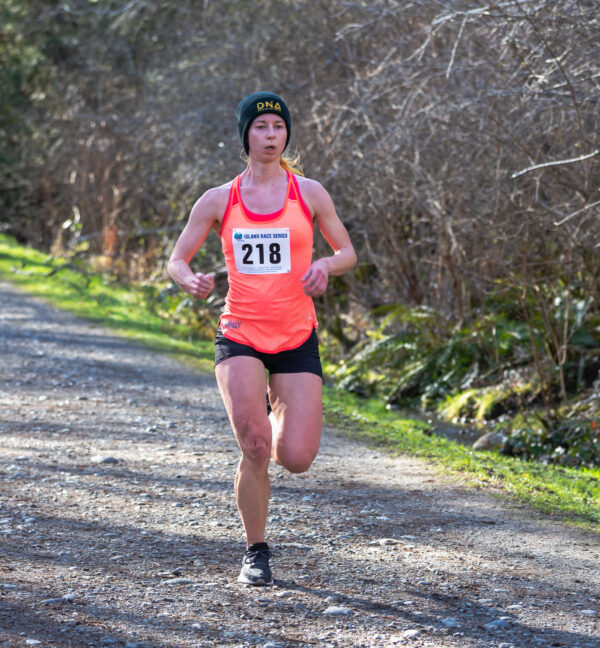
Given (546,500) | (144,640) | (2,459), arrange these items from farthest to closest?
(2,459)
(546,500)
(144,640)

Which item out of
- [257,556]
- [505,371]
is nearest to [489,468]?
[257,556]

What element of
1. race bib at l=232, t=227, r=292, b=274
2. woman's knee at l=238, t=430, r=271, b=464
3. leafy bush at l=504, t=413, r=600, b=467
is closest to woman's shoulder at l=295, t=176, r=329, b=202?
race bib at l=232, t=227, r=292, b=274

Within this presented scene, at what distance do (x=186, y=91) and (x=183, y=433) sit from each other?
9.26 metres

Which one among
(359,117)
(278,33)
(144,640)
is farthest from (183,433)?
(278,33)

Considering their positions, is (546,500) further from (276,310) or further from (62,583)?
(62,583)

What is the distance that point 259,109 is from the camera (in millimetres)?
4895

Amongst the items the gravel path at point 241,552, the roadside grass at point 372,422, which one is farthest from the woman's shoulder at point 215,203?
the roadside grass at point 372,422

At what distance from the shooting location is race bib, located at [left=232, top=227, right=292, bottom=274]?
485 centimetres

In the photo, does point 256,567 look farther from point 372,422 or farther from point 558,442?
point 558,442

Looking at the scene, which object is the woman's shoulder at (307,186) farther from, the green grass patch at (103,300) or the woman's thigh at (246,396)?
the green grass patch at (103,300)

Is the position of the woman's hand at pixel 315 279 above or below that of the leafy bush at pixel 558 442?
above

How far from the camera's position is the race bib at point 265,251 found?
191 inches

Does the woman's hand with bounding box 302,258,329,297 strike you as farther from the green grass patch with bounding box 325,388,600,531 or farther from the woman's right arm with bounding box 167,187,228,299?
the green grass patch with bounding box 325,388,600,531

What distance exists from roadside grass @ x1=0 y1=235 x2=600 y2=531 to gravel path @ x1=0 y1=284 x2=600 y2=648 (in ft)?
0.99
